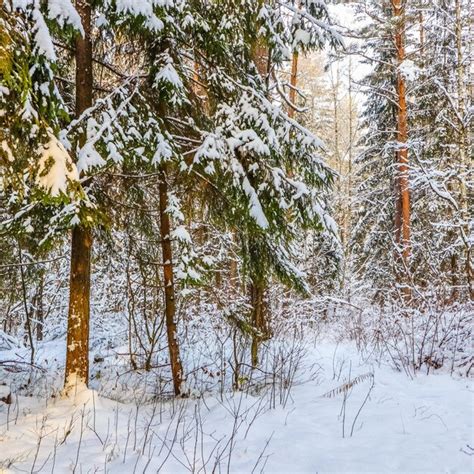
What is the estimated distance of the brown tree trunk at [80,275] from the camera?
4.36m

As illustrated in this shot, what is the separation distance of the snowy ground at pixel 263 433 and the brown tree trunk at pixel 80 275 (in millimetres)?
388

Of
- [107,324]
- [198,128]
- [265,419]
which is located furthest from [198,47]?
[107,324]

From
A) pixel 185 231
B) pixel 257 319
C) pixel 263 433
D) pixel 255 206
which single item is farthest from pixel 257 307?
pixel 263 433

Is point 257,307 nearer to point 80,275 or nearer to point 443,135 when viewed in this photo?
point 80,275

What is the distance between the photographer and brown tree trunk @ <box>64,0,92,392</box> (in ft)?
14.3

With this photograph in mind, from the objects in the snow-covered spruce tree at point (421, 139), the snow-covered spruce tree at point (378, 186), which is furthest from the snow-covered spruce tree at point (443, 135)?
the snow-covered spruce tree at point (378, 186)

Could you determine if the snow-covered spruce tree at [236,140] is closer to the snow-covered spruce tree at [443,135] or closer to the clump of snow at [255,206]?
the clump of snow at [255,206]

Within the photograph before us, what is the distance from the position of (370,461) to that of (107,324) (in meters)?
8.16

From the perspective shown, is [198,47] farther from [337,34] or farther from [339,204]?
[339,204]

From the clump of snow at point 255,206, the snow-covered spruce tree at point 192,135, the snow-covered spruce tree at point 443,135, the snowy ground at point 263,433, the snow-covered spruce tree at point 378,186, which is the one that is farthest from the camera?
the snow-covered spruce tree at point 378,186

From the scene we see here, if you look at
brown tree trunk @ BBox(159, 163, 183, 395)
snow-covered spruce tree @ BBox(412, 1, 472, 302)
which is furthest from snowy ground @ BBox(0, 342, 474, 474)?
snow-covered spruce tree @ BBox(412, 1, 472, 302)

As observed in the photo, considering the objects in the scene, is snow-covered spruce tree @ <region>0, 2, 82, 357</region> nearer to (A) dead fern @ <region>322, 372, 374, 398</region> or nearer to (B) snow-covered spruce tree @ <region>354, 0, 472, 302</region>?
(A) dead fern @ <region>322, 372, 374, 398</region>

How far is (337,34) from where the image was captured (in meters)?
4.66

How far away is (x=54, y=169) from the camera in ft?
9.63
